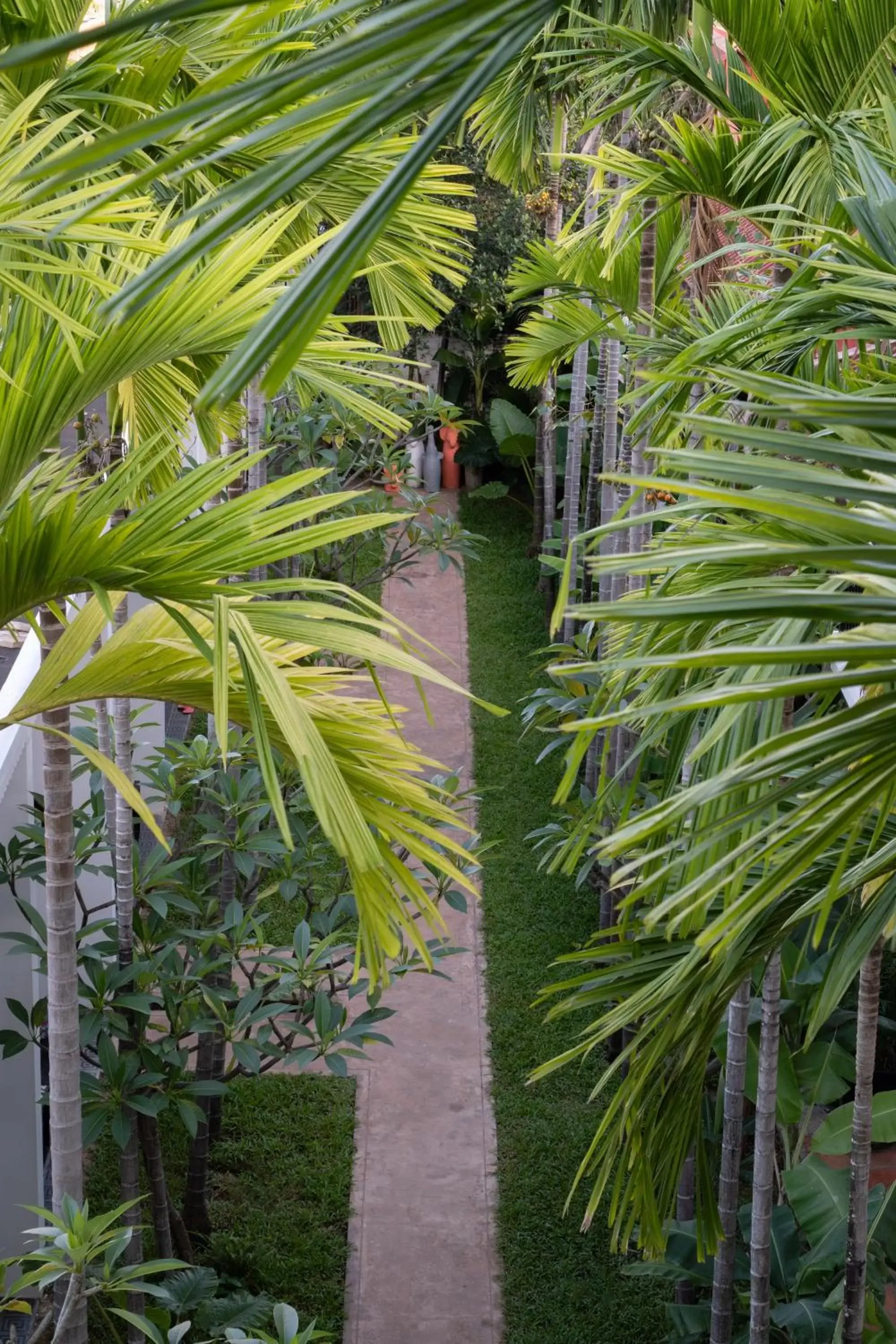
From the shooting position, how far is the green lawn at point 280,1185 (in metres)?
4.32

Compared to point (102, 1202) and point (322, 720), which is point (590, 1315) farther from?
point (322, 720)

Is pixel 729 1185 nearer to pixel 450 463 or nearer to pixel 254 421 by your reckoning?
pixel 254 421

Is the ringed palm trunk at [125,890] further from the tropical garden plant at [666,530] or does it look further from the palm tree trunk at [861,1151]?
the palm tree trunk at [861,1151]

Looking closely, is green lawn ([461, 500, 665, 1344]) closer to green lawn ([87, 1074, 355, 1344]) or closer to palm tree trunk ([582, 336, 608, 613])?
green lawn ([87, 1074, 355, 1344])

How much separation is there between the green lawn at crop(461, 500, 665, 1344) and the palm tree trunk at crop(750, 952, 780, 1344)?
111 centimetres

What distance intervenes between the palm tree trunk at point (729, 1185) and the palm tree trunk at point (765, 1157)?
7 centimetres

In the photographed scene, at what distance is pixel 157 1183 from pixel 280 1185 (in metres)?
1.23

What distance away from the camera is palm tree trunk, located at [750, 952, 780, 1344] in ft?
8.95

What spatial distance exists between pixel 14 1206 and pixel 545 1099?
205 centimetres

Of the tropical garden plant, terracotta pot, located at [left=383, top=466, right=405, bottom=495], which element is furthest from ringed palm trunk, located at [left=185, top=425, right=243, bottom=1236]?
terracotta pot, located at [left=383, top=466, right=405, bottom=495]

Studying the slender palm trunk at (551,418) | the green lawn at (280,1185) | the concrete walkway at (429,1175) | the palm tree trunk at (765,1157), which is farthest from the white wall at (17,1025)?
the slender palm trunk at (551,418)

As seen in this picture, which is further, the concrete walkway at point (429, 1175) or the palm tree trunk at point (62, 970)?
the concrete walkway at point (429, 1175)

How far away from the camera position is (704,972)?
1.96 m

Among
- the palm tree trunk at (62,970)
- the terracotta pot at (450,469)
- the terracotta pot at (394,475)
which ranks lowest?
the palm tree trunk at (62,970)
